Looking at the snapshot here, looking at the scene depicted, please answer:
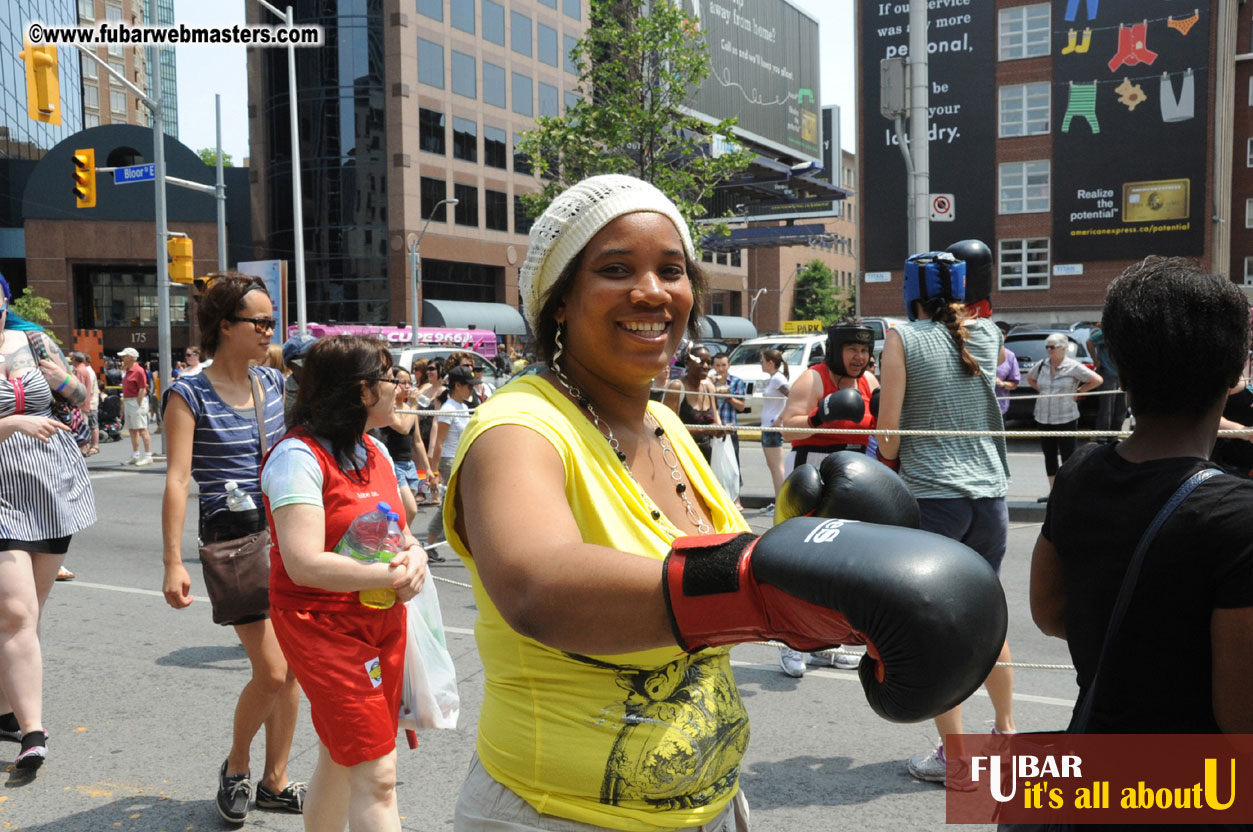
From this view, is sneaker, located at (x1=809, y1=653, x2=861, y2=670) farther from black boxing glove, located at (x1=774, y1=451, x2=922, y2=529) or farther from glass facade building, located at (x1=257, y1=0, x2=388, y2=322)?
glass facade building, located at (x1=257, y1=0, x2=388, y2=322)

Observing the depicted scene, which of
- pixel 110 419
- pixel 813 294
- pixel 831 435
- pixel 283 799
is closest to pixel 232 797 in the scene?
pixel 283 799

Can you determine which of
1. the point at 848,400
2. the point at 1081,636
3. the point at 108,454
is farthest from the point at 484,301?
the point at 1081,636

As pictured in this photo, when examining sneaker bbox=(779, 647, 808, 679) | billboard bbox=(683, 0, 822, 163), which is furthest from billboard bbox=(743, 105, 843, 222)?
sneaker bbox=(779, 647, 808, 679)

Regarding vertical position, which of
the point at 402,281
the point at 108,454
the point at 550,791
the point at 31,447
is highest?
the point at 402,281

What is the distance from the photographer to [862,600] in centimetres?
103

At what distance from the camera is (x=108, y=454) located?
1878cm

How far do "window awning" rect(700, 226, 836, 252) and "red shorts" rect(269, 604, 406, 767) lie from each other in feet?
155

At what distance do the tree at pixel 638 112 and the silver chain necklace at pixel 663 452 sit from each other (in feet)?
67.7

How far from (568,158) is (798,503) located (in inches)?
901

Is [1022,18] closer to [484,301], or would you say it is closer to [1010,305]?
[1010,305]

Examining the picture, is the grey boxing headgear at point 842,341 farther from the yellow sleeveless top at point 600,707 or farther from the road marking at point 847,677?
the yellow sleeveless top at point 600,707

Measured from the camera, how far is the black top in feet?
5.49

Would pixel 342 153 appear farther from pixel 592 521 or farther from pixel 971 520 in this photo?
pixel 592 521

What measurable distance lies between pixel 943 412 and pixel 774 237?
50.3 metres
